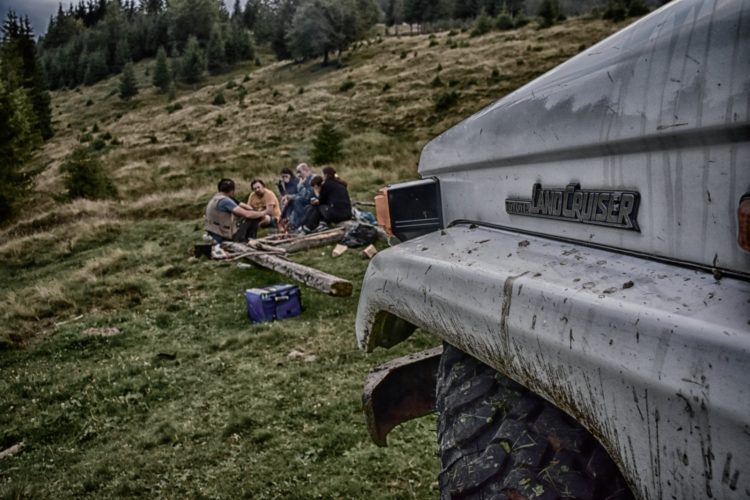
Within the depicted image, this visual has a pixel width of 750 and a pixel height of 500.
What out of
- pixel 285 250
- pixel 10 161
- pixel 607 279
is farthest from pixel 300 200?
pixel 10 161

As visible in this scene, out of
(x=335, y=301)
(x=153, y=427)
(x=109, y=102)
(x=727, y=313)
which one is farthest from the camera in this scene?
(x=109, y=102)

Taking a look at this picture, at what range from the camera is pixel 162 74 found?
54406mm

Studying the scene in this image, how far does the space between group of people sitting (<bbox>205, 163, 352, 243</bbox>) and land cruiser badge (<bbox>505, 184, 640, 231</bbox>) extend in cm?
871

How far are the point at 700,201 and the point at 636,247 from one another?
0.19 meters

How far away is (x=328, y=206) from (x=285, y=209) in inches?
52.8

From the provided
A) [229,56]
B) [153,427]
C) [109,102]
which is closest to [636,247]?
[153,427]

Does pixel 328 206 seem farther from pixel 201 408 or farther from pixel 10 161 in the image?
pixel 10 161

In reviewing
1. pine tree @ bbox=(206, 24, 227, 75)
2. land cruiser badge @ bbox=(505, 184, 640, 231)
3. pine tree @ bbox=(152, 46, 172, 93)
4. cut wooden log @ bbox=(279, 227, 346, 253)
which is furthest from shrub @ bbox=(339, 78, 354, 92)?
land cruiser badge @ bbox=(505, 184, 640, 231)

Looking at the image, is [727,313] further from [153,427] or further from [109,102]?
[109,102]

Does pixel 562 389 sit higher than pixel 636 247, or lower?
lower

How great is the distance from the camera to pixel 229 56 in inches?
2457

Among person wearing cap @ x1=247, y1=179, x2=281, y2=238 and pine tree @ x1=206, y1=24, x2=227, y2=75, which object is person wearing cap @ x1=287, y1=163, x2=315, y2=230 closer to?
person wearing cap @ x1=247, y1=179, x2=281, y2=238

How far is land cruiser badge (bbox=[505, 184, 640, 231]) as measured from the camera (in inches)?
43.8

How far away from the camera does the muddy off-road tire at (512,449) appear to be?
1.12m
